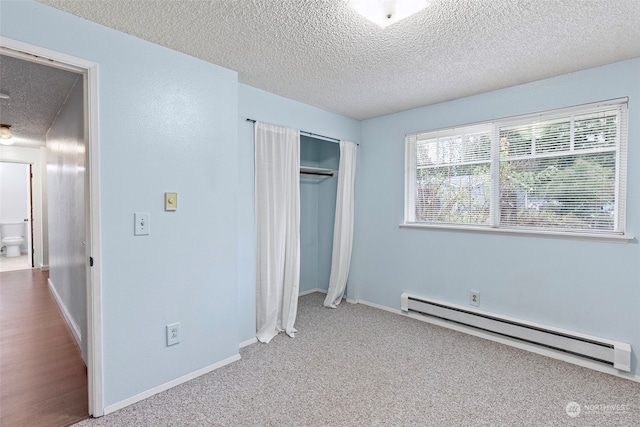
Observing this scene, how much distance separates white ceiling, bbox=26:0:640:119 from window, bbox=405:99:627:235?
437 mm

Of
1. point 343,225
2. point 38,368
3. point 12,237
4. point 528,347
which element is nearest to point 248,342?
point 38,368

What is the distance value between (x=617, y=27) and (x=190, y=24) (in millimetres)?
2458

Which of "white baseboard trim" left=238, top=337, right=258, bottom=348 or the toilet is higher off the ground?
the toilet

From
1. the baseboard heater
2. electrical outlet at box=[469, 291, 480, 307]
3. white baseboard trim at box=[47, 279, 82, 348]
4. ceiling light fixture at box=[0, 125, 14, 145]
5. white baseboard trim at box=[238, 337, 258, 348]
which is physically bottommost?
white baseboard trim at box=[238, 337, 258, 348]

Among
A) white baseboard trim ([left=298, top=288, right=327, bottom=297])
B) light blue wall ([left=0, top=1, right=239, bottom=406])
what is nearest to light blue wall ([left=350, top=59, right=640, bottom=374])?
white baseboard trim ([left=298, top=288, right=327, bottom=297])

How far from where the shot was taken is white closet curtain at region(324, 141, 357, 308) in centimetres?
384

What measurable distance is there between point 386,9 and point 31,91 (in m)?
3.02

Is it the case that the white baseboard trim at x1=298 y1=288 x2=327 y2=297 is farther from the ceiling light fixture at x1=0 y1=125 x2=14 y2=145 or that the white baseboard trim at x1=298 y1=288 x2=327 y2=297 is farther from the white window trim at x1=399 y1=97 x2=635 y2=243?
the ceiling light fixture at x1=0 y1=125 x2=14 y2=145

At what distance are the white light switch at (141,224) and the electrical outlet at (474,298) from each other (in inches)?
113

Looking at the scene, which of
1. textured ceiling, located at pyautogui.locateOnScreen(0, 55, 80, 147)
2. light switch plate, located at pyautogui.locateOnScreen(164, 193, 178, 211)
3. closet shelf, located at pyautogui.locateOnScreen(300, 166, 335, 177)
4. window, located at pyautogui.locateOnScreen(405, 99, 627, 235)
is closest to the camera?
light switch plate, located at pyautogui.locateOnScreen(164, 193, 178, 211)

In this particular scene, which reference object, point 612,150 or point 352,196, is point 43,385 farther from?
point 612,150

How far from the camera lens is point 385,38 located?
1.99 metres

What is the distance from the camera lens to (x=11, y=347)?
2777 millimetres

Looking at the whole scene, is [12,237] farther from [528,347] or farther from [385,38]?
[528,347]
